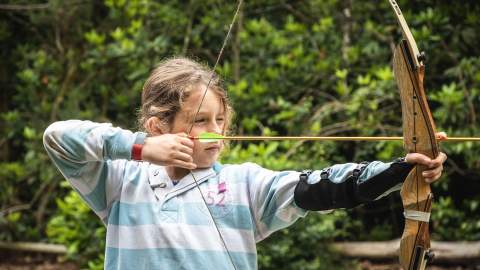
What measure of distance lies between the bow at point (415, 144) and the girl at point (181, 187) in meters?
0.13

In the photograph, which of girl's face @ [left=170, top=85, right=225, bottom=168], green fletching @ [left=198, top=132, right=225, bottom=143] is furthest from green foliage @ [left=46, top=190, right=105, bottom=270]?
green fletching @ [left=198, top=132, right=225, bottom=143]

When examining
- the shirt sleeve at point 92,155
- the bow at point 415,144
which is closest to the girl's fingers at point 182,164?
the shirt sleeve at point 92,155

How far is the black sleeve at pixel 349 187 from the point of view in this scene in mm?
1621

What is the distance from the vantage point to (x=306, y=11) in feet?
16.8

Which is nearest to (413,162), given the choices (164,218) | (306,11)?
(164,218)

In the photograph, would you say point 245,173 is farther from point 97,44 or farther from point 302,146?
point 97,44

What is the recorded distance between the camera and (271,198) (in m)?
1.86

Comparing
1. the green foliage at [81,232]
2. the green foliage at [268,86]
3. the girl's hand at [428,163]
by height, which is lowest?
the green foliage at [81,232]

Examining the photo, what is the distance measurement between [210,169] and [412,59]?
582 millimetres

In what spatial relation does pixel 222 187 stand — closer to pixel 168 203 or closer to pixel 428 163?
pixel 168 203

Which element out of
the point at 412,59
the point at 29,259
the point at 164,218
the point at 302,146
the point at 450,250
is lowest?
the point at 29,259

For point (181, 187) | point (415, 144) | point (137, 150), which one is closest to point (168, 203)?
point (181, 187)

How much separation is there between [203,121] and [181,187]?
→ 0.55 feet

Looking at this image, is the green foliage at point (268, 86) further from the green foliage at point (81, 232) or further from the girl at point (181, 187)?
the girl at point (181, 187)
